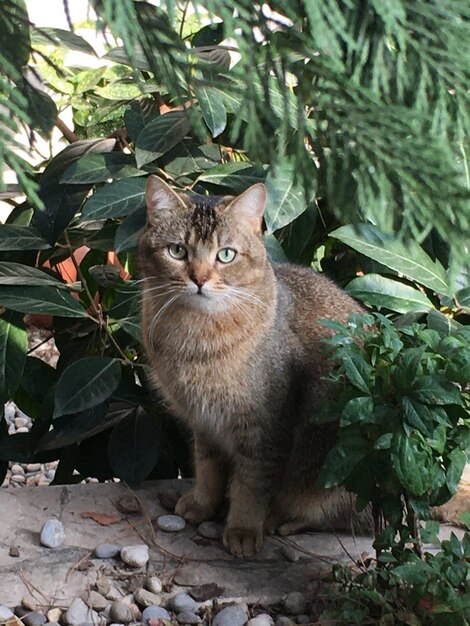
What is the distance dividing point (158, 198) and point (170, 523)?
78 centimetres

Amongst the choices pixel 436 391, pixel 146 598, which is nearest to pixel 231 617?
pixel 146 598

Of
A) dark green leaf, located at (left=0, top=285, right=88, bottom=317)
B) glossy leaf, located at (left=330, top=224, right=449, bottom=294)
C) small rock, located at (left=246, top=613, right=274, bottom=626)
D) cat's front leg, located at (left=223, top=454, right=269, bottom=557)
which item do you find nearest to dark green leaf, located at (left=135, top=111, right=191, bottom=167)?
dark green leaf, located at (left=0, top=285, right=88, bottom=317)

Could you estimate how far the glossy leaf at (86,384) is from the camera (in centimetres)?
207

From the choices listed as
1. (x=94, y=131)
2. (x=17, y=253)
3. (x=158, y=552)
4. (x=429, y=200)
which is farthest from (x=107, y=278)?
(x=429, y=200)

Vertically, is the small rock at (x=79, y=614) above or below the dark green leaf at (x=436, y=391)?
below

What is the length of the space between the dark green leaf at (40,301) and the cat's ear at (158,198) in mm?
384

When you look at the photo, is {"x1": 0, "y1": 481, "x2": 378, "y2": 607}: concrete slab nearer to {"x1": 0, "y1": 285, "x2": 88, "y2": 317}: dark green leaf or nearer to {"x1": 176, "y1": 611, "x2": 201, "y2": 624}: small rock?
{"x1": 176, "y1": 611, "x2": 201, "y2": 624}: small rock

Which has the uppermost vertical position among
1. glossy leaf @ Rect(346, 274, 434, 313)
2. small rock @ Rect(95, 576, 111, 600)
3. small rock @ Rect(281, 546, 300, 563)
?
glossy leaf @ Rect(346, 274, 434, 313)

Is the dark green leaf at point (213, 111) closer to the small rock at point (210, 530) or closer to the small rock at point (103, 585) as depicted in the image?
the small rock at point (210, 530)

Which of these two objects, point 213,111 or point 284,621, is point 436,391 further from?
point 213,111

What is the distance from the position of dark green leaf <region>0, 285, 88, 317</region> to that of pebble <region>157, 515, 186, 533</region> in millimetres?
Answer: 573

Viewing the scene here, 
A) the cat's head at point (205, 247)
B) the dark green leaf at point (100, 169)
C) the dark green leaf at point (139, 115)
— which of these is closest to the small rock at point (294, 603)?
the cat's head at point (205, 247)

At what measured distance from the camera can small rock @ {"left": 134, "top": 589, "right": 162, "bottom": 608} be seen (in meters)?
1.79

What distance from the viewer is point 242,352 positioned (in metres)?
1.90
